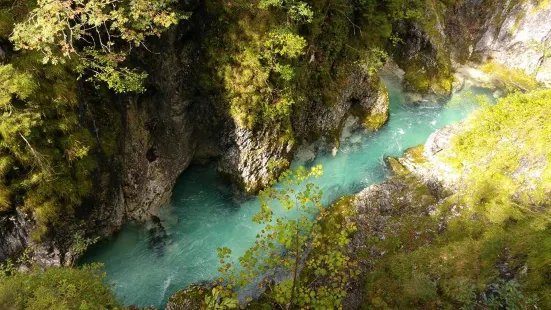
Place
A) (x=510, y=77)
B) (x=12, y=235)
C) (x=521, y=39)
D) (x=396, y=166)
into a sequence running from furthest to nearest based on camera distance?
(x=521, y=39), (x=510, y=77), (x=396, y=166), (x=12, y=235)

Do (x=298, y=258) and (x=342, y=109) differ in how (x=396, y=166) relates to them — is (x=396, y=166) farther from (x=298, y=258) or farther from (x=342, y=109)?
(x=298, y=258)

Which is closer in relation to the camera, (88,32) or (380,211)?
(88,32)

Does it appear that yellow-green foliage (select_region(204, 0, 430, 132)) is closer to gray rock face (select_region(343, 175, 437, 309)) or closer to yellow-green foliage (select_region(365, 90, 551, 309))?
gray rock face (select_region(343, 175, 437, 309))

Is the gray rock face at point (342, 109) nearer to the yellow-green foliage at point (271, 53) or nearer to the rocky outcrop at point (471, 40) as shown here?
the yellow-green foliage at point (271, 53)

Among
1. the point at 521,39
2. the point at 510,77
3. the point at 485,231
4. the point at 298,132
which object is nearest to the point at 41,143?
the point at 298,132

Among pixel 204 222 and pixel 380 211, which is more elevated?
pixel 204 222

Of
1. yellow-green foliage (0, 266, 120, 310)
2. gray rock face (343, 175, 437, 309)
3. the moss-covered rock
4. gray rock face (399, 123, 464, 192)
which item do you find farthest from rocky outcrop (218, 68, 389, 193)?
yellow-green foliage (0, 266, 120, 310)

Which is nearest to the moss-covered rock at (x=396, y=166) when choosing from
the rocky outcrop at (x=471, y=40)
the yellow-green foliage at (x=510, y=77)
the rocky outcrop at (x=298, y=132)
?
the rocky outcrop at (x=298, y=132)
